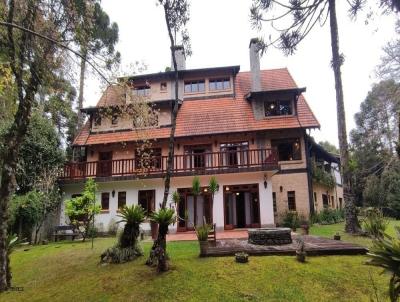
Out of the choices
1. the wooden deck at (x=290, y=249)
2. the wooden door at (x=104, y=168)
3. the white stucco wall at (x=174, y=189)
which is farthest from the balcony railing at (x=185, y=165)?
the wooden deck at (x=290, y=249)

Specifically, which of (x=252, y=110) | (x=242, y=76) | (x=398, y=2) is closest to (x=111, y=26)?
(x=242, y=76)

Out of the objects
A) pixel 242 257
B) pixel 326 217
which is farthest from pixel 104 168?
pixel 326 217

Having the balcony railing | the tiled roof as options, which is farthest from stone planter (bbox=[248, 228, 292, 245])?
the tiled roof

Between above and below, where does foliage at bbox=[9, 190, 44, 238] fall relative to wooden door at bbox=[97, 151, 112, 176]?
below

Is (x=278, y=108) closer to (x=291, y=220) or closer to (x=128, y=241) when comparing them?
(x=291, y=220)

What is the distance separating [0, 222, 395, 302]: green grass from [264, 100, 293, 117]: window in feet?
42.4

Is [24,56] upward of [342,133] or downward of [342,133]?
upward

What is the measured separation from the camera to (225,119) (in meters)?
20.7

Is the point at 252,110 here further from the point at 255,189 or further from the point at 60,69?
the point at 60,69

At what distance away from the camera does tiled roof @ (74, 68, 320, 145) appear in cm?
2006

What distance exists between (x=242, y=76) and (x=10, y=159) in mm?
18910

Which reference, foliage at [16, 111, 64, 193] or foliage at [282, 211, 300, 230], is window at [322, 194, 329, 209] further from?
foliage at [16, 111, 64, 193]

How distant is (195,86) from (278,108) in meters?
6.27

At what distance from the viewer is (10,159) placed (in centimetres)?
911
